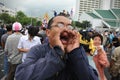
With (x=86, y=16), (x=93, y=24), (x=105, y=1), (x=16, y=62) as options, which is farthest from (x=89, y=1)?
(x=16, y=62)

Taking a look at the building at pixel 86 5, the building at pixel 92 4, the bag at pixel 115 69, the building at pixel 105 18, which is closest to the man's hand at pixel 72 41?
the bag at pixel 115 69

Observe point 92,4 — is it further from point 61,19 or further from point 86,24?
point 61,19

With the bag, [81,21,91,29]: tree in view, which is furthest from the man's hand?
[81,21,91,29]: tree

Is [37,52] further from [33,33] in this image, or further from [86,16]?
[86,16]

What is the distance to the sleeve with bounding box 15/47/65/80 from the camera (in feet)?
7.57

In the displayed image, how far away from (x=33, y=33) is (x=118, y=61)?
5.57 ft

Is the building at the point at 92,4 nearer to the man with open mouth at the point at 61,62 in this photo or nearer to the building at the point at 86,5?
the building at the point at 86,5

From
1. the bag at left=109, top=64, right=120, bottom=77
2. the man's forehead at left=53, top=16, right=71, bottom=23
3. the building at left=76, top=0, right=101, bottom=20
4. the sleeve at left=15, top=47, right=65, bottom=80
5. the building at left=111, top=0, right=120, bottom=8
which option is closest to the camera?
the sleeve at left=15, top=47, right=65, bottom=80

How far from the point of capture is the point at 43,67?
2365 mm

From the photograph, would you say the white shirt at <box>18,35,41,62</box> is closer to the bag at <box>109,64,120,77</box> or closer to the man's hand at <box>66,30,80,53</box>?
the bag at <box>109,64,120,77</box>

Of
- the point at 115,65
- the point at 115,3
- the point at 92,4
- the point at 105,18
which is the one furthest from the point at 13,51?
the point at 92,4

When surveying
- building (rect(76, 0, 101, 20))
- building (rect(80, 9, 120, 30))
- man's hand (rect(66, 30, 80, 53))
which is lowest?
building (rect(80, 9, 120, 30))

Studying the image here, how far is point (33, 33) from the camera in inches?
271

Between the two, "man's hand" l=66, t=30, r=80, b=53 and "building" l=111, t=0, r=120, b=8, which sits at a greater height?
"man's hand" l=66, t=30, r=80, b=53
